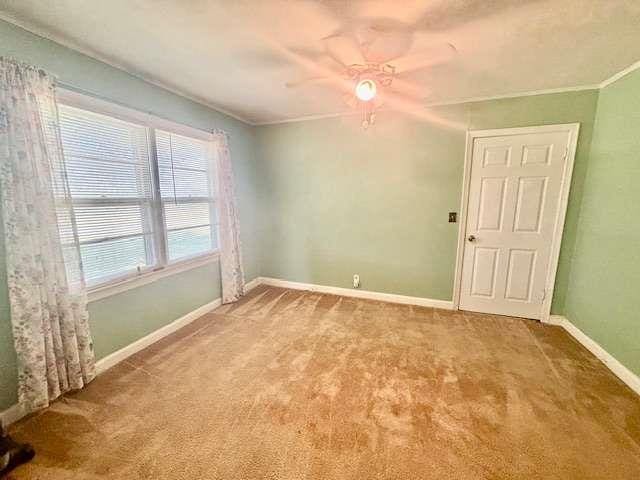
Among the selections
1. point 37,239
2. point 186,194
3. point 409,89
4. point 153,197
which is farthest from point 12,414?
point 409,89

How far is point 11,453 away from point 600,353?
4064 millimetres

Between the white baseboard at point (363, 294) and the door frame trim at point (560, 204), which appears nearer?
the door frame trim at point (560, 204)

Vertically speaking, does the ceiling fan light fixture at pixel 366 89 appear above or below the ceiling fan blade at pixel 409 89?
below

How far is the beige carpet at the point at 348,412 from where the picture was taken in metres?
1.35

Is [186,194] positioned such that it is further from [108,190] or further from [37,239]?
[37,239]

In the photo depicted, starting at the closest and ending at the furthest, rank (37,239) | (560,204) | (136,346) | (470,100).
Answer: (37,239) → (136,346) → (560,204) → (470,100)

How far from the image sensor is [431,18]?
147cm

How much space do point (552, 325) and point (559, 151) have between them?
5.90 ft

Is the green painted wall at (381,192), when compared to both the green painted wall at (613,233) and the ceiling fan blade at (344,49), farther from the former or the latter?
the ceiling fan blade at (344,49)

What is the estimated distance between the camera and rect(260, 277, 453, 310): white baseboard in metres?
3.21

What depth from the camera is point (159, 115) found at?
243 centimetres

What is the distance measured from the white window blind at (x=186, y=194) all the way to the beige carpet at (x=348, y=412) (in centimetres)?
100

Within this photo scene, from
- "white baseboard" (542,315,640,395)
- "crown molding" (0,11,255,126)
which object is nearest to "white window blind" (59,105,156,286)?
"crown molding" (0,11,255,126)

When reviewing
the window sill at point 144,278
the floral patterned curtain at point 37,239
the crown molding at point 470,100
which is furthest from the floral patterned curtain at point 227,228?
the floral patterned curtain at point 37,239
